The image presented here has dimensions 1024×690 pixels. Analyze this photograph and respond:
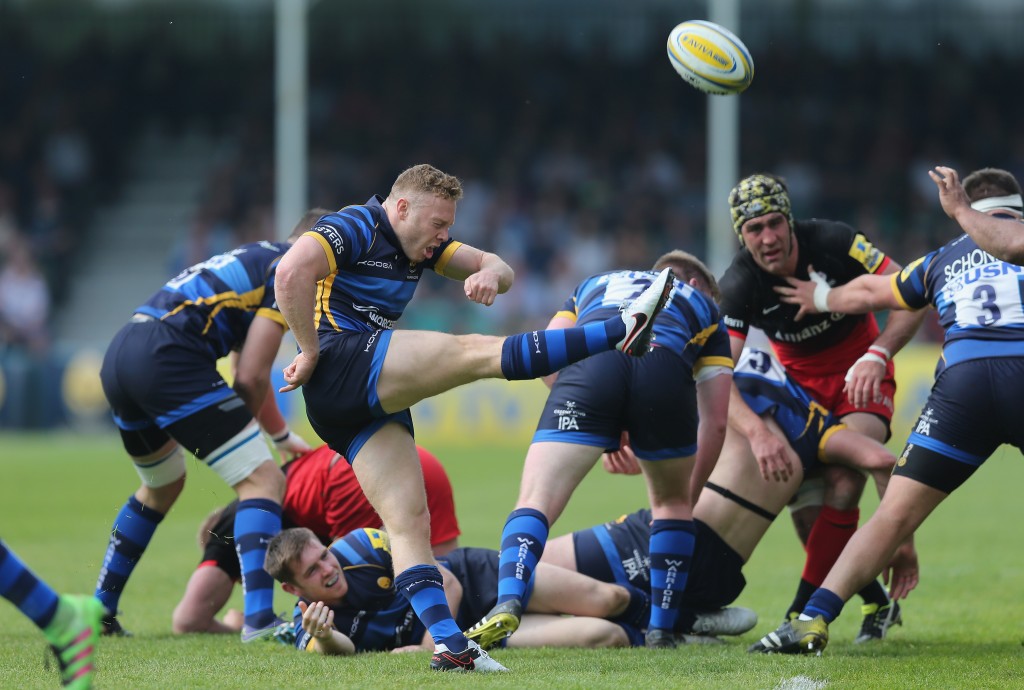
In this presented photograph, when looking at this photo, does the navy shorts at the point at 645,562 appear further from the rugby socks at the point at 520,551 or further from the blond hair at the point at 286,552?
the blond hair at the point at 286,552

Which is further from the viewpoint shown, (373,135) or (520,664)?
(373,135)

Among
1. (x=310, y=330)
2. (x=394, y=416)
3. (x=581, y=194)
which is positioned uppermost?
(x=581, y=194)

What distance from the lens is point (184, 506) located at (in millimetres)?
12844

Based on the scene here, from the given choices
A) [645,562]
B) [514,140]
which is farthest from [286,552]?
[514,140]

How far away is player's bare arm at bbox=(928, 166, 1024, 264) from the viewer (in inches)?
201

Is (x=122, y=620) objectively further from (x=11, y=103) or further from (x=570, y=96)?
(x=11, y=103)

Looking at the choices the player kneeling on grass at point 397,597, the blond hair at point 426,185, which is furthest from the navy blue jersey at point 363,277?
the player kneeling on grass at point 397,597

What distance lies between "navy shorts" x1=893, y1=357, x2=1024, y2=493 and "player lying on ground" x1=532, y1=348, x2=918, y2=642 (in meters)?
0.98

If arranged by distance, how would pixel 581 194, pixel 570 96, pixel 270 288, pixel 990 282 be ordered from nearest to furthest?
pixel 990 282 → pixel 270 288 → pixel 581 194 → pixel 570 96

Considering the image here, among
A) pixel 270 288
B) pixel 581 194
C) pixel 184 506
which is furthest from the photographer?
pixel 581 194

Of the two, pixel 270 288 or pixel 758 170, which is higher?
pixel 758 170

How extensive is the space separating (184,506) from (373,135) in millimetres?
13335

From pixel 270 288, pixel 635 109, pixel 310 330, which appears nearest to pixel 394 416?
pixel 310 330

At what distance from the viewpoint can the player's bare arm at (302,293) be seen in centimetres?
510
